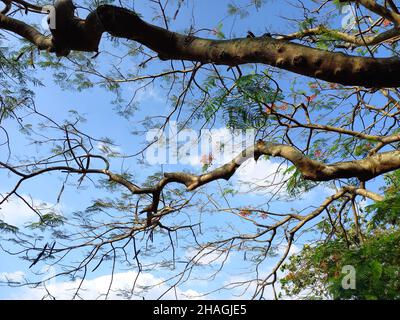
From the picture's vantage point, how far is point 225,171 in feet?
7.95

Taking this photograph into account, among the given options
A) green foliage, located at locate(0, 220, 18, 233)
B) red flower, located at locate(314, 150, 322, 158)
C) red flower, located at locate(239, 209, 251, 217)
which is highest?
red flower, located at locate(314, 150, 322, 158)

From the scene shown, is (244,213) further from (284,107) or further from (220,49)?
(220,49)

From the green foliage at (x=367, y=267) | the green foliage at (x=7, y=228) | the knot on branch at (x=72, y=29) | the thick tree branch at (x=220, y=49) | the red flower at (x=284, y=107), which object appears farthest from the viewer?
the red flower at (x=284, y=107)

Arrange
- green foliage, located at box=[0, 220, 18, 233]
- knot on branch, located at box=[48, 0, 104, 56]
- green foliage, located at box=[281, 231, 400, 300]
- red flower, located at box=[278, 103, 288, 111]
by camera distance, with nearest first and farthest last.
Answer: knot on branch, located at box=[48, 0, 104, 56] → green foliage, located at box=[281, 231, 400, 300] → green foliage, located at box=[0, 220, 18, 233] → red flower, located at box=[278, 103, 288, 111]

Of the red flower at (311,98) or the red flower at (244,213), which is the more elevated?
the red flower at (311,98)

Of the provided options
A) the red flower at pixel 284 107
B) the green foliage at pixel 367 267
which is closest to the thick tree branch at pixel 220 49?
the green foliage at pixel 367 267

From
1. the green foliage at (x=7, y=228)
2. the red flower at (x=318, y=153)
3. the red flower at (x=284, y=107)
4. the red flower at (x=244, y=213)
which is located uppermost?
the red flower at (x=284, y=107)
